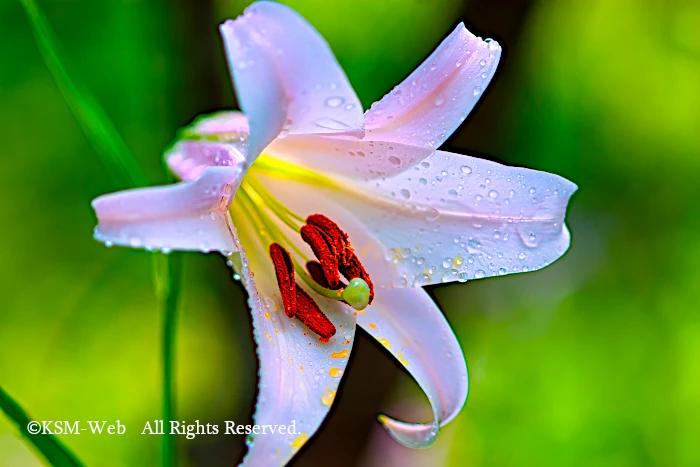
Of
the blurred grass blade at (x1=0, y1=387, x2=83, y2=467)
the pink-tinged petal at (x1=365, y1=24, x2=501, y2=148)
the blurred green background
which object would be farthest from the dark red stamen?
the blurred green background

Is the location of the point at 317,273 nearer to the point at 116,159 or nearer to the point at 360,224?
the point at 360,224

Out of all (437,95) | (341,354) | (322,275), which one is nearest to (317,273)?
(322,275)

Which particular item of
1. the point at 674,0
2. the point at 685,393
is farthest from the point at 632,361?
the point at 674,0

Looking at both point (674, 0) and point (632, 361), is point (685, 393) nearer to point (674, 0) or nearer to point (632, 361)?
point (632, 361)

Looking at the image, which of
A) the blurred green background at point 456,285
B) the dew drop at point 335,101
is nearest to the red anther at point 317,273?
the dew drop at point 335,101

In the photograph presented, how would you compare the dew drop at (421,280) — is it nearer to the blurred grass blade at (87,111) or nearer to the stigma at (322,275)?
the stigma at (322,275)
